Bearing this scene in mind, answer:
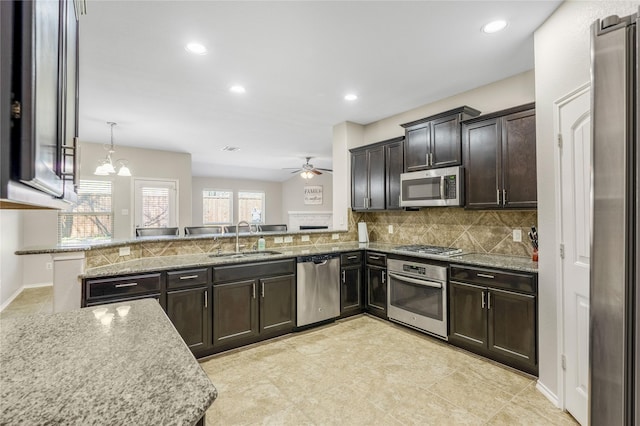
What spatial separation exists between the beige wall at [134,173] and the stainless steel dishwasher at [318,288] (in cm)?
435

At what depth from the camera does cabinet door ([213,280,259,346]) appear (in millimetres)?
2879

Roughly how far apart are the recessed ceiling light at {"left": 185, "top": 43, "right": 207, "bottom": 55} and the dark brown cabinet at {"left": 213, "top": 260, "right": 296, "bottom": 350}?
6.42 ft

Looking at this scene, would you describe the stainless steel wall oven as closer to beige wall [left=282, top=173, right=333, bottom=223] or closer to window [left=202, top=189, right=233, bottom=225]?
beige wall [left=282, top=173, right=333, bottom=223]

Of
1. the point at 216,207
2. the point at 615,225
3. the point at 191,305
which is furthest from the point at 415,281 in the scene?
the point at 216,207

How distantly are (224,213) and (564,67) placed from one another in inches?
356

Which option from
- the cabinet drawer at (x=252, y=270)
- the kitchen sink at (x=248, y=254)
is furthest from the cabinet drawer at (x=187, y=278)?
the kitchen sink at (x=248, y=254)

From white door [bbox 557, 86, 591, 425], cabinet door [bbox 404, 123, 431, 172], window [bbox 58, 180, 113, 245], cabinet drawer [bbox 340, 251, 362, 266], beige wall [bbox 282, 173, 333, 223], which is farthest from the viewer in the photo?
beige wall [bbox 282, 173, 333, 223]

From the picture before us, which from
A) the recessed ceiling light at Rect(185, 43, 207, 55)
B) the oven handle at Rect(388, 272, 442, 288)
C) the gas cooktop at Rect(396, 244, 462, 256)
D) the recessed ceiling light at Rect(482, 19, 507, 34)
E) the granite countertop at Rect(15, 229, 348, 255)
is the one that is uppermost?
the recessed ceiling light at Rect(482, 19, 507, 34)

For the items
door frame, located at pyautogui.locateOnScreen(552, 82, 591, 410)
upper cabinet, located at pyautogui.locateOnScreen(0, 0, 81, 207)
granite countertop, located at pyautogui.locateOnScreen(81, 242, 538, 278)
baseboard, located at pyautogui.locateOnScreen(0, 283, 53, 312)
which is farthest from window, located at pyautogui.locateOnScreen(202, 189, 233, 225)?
upper cabinet, located at pyautogui.locateOnScreen(0, 0, 81, 207)

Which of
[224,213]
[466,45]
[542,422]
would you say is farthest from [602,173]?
[224,213]

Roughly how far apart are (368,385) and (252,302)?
54.3 inches

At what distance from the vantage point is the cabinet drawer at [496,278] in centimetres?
243

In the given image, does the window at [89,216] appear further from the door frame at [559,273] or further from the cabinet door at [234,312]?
the door frame at [559,273]

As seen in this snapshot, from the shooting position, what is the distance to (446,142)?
11.0 feet
